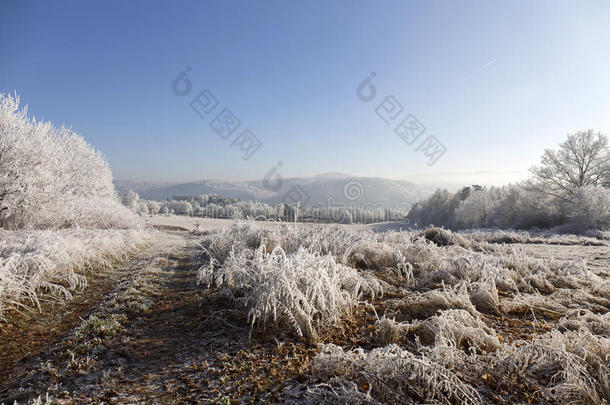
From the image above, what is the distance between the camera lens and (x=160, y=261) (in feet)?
22.4

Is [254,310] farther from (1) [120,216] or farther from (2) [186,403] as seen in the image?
(1) [120,216]

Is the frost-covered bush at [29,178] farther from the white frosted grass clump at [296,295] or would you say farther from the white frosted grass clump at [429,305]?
the white frosted grass clump at [429,305]

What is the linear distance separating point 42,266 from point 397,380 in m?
5.09

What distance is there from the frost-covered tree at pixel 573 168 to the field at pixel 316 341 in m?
25.1

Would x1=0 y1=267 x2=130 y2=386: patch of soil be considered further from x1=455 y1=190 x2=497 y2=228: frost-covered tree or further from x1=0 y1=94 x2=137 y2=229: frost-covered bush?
x1=455 y1=190 x2=497 y2=228: frost-covered tree

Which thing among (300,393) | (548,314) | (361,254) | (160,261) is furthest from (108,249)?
(548,314)

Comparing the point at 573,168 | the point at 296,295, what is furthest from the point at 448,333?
the point at 573,168

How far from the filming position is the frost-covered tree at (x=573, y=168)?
21891 millimetres

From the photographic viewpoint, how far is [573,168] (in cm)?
2311

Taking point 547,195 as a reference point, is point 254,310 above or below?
below

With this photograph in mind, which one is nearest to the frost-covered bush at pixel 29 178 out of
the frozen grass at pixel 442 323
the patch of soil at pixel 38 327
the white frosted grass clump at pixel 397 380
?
the patch of soil at pixel 38 327

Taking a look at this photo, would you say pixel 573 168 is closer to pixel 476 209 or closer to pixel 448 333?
pixel 476 209

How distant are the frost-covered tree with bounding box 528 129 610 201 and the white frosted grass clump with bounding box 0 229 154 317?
30.3m

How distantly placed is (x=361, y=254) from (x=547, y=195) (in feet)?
88.7
